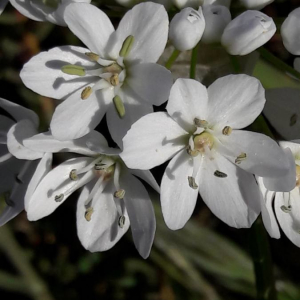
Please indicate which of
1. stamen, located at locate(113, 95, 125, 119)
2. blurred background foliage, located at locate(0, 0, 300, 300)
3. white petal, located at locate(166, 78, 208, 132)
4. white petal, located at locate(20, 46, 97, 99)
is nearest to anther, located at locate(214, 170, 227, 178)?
white petal, located at locate(166, 78, 208, 132)

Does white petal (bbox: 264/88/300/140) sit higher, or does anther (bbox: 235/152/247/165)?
anther (bbox: 235/152/247/165)

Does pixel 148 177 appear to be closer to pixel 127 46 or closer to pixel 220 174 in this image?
pixel 220 174

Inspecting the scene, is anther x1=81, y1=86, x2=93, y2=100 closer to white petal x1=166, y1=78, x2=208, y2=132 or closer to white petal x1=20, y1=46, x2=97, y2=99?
white petal x1=20, y1=46, x2=97, y2=99

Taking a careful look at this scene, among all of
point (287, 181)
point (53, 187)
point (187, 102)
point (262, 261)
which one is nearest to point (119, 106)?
point (187, 102)

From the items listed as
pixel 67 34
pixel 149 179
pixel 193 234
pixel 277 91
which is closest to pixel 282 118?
pixel 277 91

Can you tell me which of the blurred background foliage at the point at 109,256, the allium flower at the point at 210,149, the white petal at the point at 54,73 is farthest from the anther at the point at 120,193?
the blurred background foliage at the point at 109,256

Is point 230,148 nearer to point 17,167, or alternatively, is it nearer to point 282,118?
point 282,118

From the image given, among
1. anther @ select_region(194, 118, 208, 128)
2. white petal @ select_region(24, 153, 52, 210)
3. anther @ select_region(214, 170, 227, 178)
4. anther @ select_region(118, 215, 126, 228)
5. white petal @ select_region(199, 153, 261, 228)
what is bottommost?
anther @ select_region(118, 215, 126, 228)

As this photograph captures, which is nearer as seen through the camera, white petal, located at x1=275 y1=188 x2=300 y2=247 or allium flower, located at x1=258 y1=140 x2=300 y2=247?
allium flower, located at x1=258 y1=140 x2=300 y2=247
